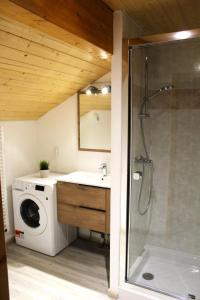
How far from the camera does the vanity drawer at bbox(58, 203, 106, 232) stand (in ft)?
8.40

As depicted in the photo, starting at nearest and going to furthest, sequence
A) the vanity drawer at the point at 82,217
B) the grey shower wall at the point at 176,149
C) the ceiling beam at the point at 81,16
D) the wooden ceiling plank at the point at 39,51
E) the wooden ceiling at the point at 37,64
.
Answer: the ceiling beam at the point at 81,16
the wooden ceiling at the point at 37,64
the wooden ceiling plank at the point at 39,51
the grey shower wall at the point at 176,149
the vanity drawer at the point at 82,217

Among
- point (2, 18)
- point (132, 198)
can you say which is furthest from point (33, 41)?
point (132, 198)

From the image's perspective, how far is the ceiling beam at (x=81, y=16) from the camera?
124cm

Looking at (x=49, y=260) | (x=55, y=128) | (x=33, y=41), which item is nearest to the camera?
(x=33, y=41)

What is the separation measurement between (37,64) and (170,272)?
2275 mm

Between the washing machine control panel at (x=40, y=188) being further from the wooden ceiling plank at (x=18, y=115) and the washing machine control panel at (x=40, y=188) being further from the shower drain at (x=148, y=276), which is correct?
the shower drain at (x=148, y=276)

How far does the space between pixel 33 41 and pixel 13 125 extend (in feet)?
5.18

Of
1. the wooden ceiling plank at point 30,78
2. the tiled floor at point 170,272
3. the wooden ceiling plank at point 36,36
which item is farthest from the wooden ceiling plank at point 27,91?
→ the tiled floor at point 170,272

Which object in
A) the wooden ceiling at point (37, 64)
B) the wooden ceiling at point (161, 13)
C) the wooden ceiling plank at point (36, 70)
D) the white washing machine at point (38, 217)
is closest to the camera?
the wooden ceiling at point (37, 64)

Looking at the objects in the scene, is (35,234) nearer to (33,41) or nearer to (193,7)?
(33,41)

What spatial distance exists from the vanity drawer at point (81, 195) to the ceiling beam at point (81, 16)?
4.45 feet

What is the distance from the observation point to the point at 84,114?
313cm

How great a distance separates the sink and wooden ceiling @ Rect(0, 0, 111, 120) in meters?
0.98

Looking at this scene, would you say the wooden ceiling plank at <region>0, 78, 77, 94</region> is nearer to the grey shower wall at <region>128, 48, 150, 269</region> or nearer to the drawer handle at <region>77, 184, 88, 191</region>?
the grey shower wall at <region>128, 48, 150, 269</region>
